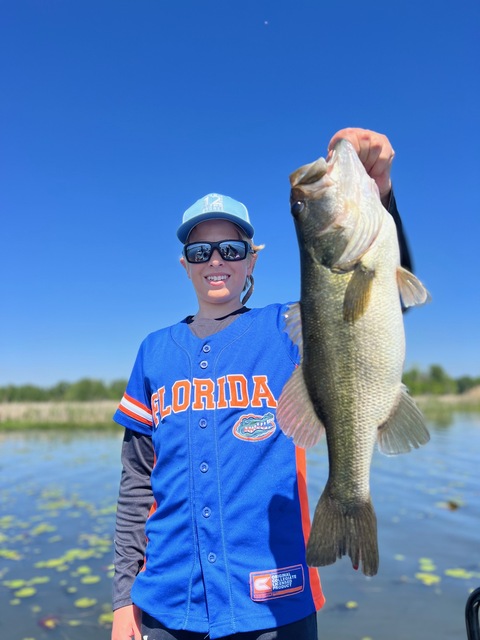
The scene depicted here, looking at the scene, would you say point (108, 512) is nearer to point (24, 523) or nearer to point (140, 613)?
point (24, 523)

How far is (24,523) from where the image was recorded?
26.6 ft

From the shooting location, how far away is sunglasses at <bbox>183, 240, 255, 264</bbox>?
A: 257 cm

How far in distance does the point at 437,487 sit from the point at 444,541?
3313 mm

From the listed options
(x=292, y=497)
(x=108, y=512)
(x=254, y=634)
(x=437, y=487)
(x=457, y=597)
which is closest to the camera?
(x=254, y=634)

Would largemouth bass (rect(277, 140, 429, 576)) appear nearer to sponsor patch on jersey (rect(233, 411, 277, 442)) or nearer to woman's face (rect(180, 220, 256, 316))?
sponsor patch on jersey (rect(233, 411, 277, 442))

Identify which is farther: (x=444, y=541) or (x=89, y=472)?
(x=89, y=472)

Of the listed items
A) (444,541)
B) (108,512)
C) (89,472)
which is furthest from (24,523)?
(444,541)

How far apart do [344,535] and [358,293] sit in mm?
830

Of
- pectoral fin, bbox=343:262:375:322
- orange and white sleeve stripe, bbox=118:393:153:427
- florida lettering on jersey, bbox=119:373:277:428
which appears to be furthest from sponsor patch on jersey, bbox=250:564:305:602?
A: pectoral fin, bbox=343:262:375:322

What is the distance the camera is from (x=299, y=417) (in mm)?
1821

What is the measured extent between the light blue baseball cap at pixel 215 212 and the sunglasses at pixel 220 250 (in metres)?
0.13

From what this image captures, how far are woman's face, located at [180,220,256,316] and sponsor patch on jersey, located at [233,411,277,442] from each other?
651mm

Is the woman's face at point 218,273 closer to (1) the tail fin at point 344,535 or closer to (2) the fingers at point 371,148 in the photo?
(2) the fingers at point 371,148

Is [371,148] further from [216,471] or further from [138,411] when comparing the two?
[138,411]
